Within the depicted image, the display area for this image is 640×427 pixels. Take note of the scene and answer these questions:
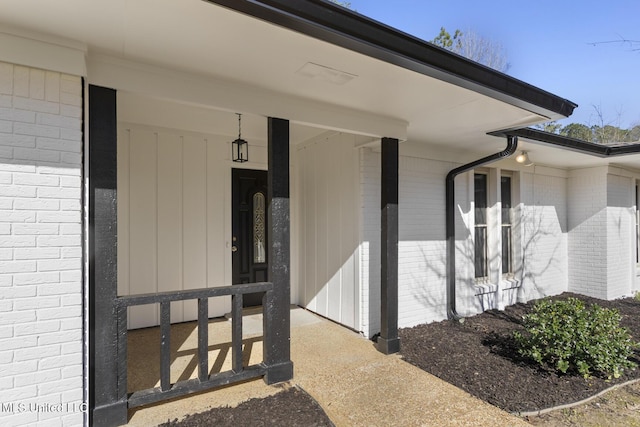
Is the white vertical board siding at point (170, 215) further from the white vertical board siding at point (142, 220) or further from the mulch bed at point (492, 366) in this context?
the mulch bed at point (492, 366)

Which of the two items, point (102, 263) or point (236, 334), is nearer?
point (102, 263)

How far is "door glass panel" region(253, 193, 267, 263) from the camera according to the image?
4859mm

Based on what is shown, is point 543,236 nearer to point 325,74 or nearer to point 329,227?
point 329,227

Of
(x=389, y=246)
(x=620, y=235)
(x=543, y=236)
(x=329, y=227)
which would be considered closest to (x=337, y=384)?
(x=389, y=246)

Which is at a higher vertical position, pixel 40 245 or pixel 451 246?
pixel 40 245

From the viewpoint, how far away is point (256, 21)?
5.92 ft

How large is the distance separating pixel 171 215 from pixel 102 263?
6.87ft

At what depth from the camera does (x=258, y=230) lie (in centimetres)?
490

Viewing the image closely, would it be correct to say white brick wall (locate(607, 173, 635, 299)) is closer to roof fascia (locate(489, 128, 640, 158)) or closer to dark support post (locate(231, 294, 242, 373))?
roof fascia (locate(489, 128, 640, 158))

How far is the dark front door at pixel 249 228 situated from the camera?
4.70m

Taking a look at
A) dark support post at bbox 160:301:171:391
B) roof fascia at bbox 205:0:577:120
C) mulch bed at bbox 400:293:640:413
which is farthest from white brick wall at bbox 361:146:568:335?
dark support post at bbox 160:301:171:391

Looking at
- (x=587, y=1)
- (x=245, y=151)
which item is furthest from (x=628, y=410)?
(x=245, y=151)

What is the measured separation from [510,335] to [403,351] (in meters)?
1.51

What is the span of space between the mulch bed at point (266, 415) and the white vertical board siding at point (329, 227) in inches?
66.1
